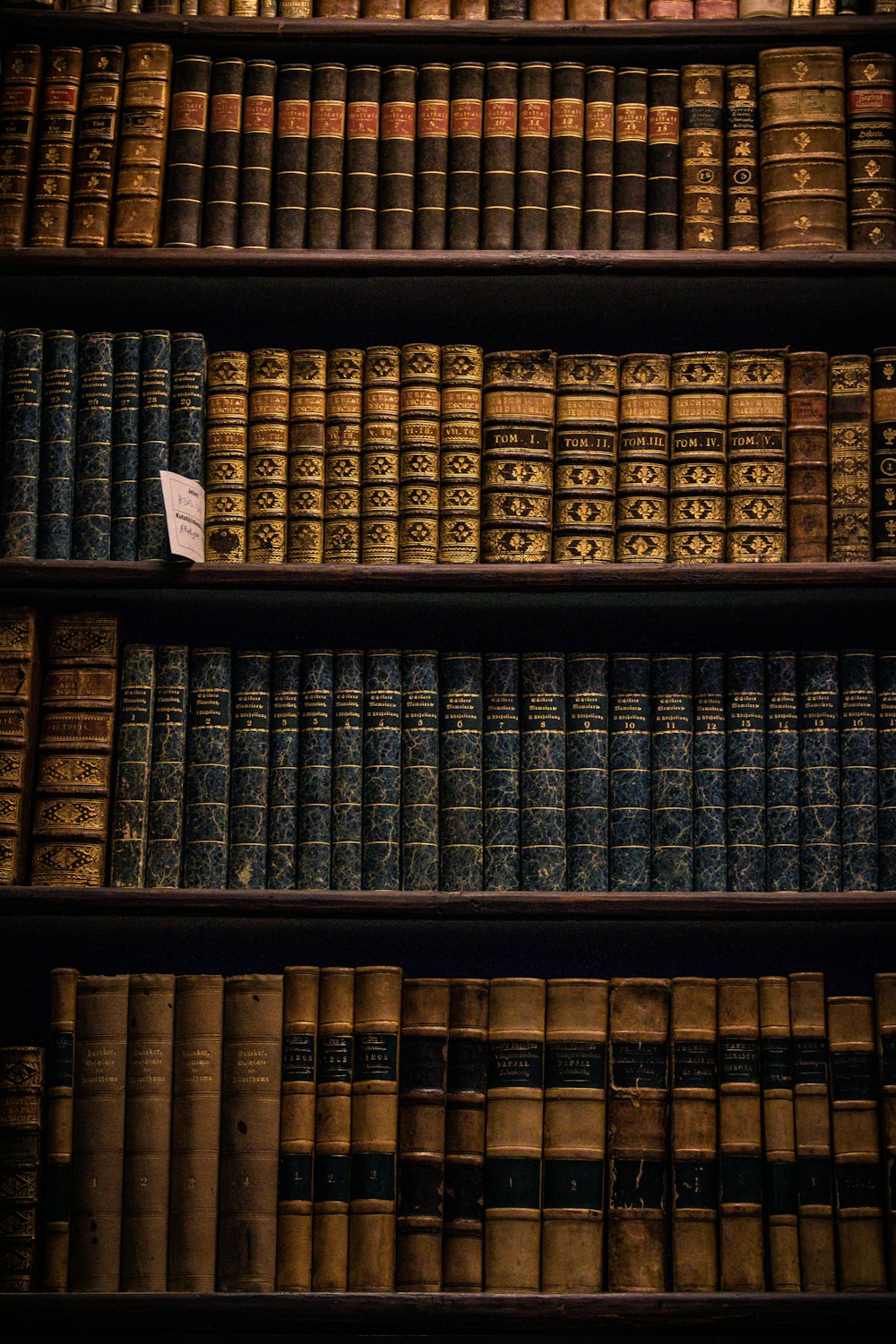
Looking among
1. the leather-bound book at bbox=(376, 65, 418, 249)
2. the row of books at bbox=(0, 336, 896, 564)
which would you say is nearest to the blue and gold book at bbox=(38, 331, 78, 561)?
the row of books at bbox=(0, 336, 896, 564)

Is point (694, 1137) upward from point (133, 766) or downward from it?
downward

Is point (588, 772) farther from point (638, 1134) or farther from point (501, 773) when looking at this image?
point (638, 1134)

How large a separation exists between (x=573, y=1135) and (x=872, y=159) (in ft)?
4.35

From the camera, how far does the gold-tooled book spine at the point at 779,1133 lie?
72.9 inches

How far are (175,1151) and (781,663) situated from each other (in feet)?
3.18

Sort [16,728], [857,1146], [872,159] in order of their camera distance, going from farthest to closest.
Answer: [872,159], [16,728], [857,1146]

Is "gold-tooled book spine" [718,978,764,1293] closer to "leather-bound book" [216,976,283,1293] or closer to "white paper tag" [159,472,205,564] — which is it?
"leather-bound book" [216,976,283,1293]

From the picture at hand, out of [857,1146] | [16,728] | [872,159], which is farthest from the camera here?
[872,159]

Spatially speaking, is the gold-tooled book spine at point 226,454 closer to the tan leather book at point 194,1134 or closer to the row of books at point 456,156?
the row of books at point 456,156

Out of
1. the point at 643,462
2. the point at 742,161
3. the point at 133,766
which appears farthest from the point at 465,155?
the point at 133,766

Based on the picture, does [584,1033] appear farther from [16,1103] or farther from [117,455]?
[117,455]

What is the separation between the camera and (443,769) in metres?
2.02

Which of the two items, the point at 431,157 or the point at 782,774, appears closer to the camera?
the point at 782,774

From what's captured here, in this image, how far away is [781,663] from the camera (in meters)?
2.03
